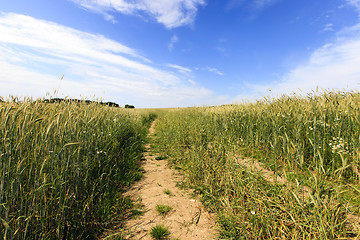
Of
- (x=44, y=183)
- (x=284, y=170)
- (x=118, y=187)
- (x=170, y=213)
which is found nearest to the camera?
(x=44, y=183)

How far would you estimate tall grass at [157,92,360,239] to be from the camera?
2057mm

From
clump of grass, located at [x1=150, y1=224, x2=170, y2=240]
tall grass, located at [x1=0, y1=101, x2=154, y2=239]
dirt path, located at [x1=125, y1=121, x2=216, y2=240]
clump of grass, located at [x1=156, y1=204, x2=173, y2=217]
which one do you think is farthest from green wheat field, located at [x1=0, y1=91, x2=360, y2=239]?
clump of grass, located at [x1=150, y1=224, x2=170, y2=240]

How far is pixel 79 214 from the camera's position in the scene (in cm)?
249

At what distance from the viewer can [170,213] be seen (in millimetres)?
3068

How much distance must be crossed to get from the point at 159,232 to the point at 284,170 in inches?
82.7

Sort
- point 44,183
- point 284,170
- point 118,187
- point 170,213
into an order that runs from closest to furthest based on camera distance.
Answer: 1. point 44,183
2. point 284,170
3. point 170,213
4. point 118,187

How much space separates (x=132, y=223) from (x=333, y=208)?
9.38 feet

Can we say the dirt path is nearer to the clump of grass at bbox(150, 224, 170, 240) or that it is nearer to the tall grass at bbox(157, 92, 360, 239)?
the clump of grass at bbox(150, 224, 170, 240)

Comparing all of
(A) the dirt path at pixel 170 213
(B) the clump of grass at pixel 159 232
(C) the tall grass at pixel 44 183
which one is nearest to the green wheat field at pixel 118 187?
(C) the tall grass at pixel 44 183

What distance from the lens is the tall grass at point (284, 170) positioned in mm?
2057

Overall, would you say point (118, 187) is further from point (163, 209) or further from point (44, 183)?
point (44, 183)

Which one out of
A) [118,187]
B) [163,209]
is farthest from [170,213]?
[118,187]

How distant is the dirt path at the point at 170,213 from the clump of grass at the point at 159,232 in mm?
72

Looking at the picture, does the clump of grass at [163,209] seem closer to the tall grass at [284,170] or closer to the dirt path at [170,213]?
the dirt path at [170,213]
